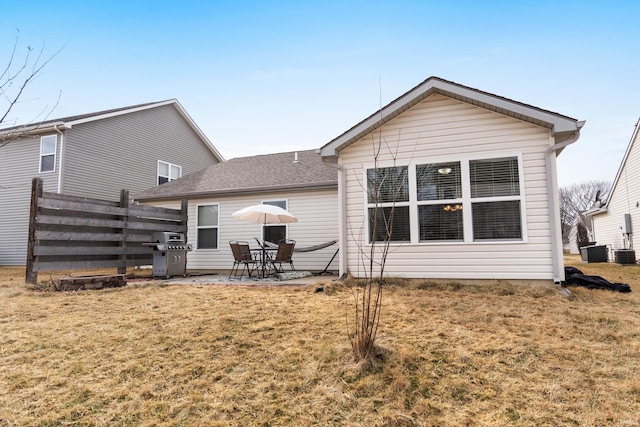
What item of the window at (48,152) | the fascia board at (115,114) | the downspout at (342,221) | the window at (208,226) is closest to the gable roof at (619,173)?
the downspout at (342,221)

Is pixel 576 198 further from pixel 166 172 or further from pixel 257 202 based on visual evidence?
pixel 166 172

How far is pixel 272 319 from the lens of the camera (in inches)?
167

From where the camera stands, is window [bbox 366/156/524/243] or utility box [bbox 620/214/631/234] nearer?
window [bbox 366/156/524/243]

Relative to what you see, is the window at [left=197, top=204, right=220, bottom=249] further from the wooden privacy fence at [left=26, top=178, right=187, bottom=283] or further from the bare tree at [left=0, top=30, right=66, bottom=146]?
the bare tree at [left=0, top=30, right=66, bottom=146]

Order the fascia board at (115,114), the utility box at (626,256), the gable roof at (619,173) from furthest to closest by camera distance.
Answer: the gable roof at (619,173) → the utility box at (626,256) → the fascia board at (115,114)

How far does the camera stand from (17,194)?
13.5 m

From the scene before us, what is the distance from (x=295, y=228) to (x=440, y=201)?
4.89 meters

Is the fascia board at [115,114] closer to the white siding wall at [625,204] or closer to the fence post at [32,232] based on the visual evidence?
the fence post at [32,232]

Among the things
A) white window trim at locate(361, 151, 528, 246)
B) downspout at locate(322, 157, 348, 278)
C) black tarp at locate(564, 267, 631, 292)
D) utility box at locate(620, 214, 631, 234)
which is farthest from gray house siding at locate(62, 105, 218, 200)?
utility box at locate(620, 214, 631, 234)

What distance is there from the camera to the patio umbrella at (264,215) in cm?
833

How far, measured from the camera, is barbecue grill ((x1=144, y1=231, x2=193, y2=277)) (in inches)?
348

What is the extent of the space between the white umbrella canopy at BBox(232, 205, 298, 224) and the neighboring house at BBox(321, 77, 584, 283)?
200 cm

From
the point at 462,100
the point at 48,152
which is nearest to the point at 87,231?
the point at 48,152

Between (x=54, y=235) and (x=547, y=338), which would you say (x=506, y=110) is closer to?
(x=547, y=338)
